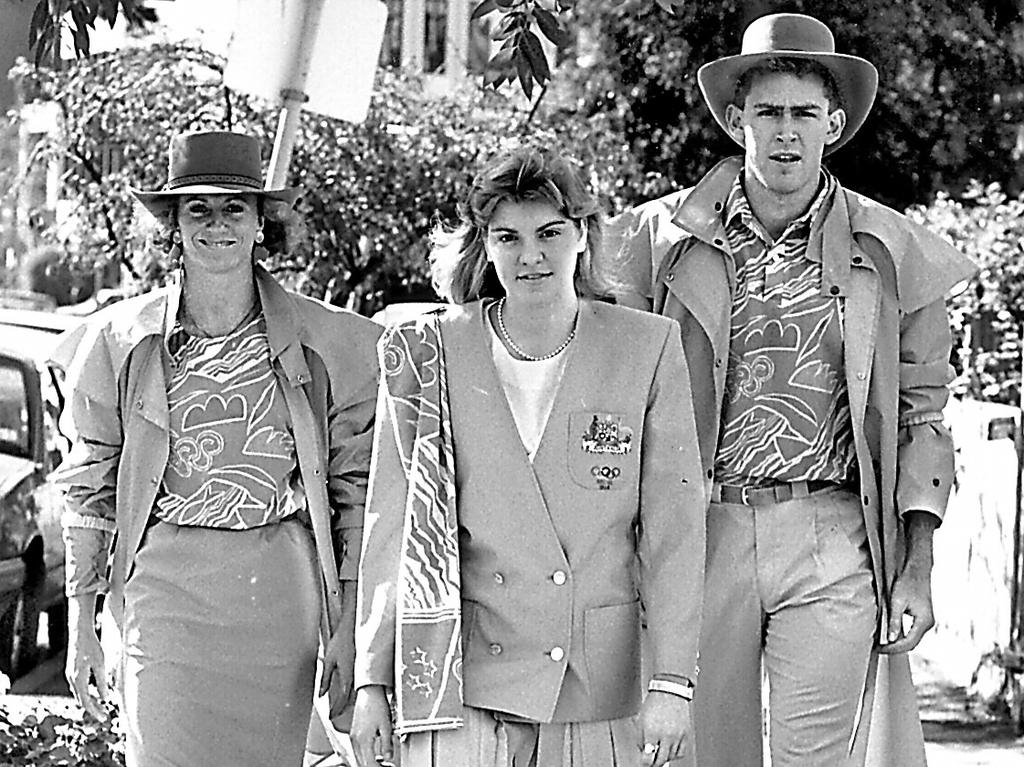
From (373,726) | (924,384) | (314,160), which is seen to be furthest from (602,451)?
(314,160)

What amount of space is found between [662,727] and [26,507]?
694cm

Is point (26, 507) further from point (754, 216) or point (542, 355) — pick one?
point (542, 355)

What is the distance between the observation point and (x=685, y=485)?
4.01m

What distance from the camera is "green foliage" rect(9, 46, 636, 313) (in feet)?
38.5

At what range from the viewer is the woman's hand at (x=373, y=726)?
3.90 m

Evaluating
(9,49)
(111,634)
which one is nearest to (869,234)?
(111,634)

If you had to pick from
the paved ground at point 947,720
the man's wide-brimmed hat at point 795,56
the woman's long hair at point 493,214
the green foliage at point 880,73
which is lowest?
the paved ground at point 947,720

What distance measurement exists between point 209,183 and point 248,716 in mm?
1272

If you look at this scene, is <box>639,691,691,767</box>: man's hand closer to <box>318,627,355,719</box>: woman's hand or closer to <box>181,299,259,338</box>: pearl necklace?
<box>318,627,355,719</box>: woman's hand

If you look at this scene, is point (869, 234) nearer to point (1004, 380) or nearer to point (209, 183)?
point (209, 183)

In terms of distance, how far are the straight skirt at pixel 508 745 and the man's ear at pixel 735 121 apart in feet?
5.50

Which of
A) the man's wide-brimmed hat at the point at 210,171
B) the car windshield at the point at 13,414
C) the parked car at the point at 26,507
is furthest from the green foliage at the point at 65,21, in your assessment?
the car windshield at the point at 13,414

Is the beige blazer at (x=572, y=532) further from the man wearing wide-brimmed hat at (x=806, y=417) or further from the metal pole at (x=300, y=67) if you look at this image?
the metal pole at (x=300, y=67)

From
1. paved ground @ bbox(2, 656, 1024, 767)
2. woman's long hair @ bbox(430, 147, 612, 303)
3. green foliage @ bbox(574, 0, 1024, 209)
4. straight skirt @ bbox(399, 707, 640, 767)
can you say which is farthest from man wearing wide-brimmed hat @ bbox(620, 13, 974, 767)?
green foliage @ bbox(574, 0, 1024, 209)
